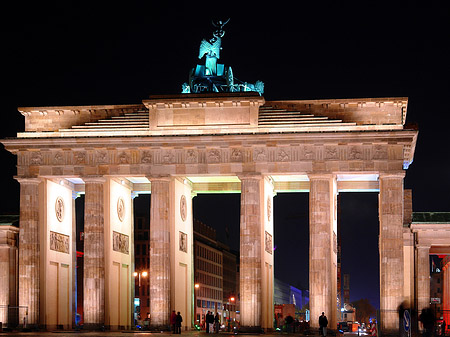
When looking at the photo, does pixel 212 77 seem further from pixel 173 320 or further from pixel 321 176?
pixel 173 320

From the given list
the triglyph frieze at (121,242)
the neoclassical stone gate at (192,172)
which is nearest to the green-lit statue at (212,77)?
the neoclassical stone gate at (192,172)

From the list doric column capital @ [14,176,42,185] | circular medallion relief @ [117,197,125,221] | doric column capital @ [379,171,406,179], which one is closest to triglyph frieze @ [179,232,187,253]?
circular medallion relief @ [117,197,125,221]

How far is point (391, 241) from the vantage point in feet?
211

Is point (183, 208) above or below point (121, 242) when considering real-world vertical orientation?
above

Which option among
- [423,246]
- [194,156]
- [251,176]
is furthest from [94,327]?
[423,246]

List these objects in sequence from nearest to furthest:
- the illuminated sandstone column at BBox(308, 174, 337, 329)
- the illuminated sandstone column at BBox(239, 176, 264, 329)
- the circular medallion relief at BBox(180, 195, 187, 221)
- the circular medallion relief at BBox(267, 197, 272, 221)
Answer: the illuminated sandstone column at BBox(308, 174, 337, 329) < the illuminated sandstone column at BBox(239, 176, 264, 329) < the circular medallion relief at BBox(267, 197, 272, 221) < the circular medallion relief at BBox(180, 195, 187, 221)

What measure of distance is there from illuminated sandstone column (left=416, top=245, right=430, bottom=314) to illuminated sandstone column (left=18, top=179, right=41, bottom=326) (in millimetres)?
26999

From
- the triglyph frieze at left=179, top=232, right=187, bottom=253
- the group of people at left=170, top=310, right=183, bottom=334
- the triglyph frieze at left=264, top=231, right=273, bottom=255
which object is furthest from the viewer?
the triglyph frieze at left=179, top=232, right=187, bottom=253

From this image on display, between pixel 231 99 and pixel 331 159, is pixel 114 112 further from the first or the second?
pixel 331 159

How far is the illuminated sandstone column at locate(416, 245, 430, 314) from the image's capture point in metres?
67.7

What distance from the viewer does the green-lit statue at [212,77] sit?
227 feet

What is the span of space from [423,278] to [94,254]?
23.4m

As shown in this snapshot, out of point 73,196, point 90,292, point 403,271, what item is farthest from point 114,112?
point 403,271

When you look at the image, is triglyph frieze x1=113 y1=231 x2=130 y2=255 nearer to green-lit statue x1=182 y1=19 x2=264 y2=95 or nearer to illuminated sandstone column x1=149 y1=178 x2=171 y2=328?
illuminated sandstone column x1=149 y1=178 x2=171 y2=328
